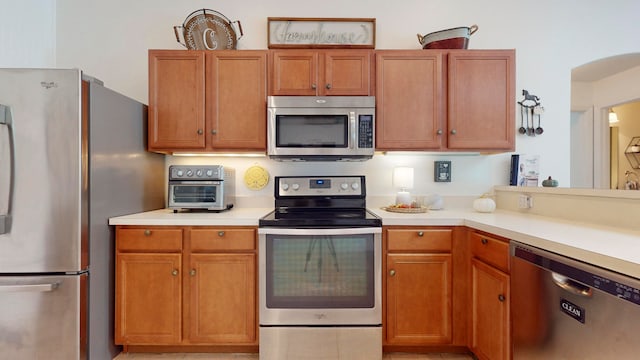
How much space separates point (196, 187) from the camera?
2.02 m

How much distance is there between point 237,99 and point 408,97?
1.26 metres

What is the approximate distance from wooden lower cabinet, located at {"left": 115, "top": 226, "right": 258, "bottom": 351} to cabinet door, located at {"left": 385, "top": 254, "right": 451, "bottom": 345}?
0.87 meters

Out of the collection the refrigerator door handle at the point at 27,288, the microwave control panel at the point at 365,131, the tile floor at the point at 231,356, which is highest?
the microwave control panel at the point at 365,131

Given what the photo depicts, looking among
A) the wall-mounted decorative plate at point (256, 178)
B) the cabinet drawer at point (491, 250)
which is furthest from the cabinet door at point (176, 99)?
the cabinet drawer at point (491, 250)

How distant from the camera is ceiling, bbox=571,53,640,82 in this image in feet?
7.93

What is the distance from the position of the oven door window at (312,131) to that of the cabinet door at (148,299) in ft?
3.50

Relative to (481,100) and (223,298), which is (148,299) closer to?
(223,298)

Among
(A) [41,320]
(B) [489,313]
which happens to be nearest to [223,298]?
(A) [41,320]

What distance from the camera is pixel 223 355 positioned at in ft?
6.06

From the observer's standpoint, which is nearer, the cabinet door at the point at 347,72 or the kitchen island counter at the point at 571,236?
the kitchen island counter at the point at 571,236

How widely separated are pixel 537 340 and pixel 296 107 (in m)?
1.82

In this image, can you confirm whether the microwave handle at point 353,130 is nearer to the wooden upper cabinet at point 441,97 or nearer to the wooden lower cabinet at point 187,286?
the wooden upper cabinet at point 441,97

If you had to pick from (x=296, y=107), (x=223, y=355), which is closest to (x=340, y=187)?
(x=296, y=107)

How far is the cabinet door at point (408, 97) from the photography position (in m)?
2.06
